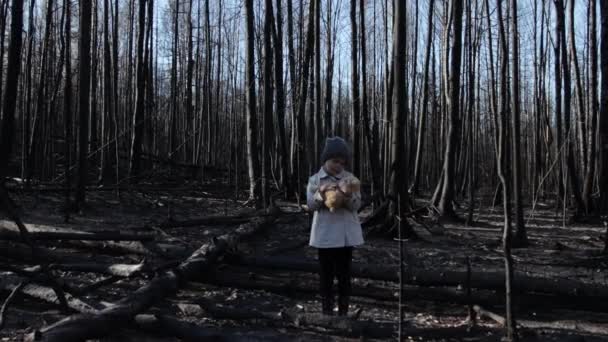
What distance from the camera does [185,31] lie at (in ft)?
87.7

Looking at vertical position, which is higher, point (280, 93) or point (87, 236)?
point (280, 93)

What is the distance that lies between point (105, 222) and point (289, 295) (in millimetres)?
4820

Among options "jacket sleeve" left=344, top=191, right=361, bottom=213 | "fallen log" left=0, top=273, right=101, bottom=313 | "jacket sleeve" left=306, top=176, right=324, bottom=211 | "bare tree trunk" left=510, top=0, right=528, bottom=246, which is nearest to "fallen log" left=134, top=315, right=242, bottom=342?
"fallen log" left=0, top=273, right=101, bottom=313

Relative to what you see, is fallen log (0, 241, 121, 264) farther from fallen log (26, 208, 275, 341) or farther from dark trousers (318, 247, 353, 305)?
A: dark trousers (318, 247, 353, 305)

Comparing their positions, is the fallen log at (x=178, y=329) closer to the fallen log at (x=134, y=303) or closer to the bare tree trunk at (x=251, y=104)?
the fallen log at (x=134, y=303)

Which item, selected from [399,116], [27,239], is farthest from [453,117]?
[27,239]

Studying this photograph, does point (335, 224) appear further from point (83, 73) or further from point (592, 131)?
point (592, 131)

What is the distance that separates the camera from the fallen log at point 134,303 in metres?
2.77

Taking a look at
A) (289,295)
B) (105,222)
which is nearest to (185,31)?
(105,222)

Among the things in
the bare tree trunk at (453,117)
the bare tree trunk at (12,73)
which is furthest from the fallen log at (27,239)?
the bare tree trunk at (453,117)

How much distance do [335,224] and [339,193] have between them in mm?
264

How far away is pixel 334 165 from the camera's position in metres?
4.05

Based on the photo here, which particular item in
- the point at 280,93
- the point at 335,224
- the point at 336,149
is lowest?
the point at 335,224

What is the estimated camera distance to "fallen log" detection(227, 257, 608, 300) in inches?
161
